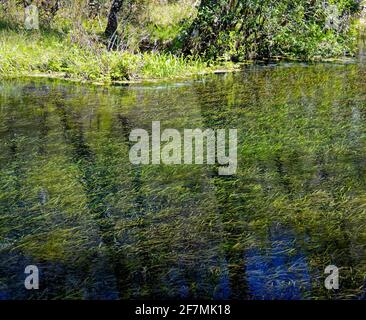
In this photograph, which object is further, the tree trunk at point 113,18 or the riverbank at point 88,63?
the tree trunk at point 113,18

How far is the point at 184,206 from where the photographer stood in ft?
16.5

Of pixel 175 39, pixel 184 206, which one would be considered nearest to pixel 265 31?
pixel 175 39

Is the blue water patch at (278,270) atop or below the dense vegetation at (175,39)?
below

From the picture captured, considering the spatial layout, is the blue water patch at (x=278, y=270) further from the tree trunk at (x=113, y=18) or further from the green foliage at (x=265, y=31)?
the tree trunk at (x=113, y=18)

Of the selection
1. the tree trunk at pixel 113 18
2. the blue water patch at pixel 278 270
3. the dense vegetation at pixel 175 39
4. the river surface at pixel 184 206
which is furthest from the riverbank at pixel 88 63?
the blue water patch at pixel 278 270

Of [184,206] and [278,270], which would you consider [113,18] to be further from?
[278,270]

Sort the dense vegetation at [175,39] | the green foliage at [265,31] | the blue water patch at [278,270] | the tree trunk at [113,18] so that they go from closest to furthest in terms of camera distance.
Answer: the blue water patch at [278,270]
the dense vegetation at [175,39]
the green foliage at [265,31]
the tree trunk at [113,18]

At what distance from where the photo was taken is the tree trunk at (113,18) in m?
15.7

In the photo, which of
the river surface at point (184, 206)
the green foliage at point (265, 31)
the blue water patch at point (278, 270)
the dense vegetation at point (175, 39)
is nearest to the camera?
the blue water patch at point (278, 270)

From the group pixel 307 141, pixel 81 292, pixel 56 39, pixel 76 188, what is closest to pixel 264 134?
pixel 307 141

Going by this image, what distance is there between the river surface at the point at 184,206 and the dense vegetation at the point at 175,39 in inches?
144

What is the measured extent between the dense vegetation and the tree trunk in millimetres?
30

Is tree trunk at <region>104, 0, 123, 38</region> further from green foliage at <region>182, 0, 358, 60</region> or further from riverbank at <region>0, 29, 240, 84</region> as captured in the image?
green foliage at <region>182, 0, 358, 60</region>
